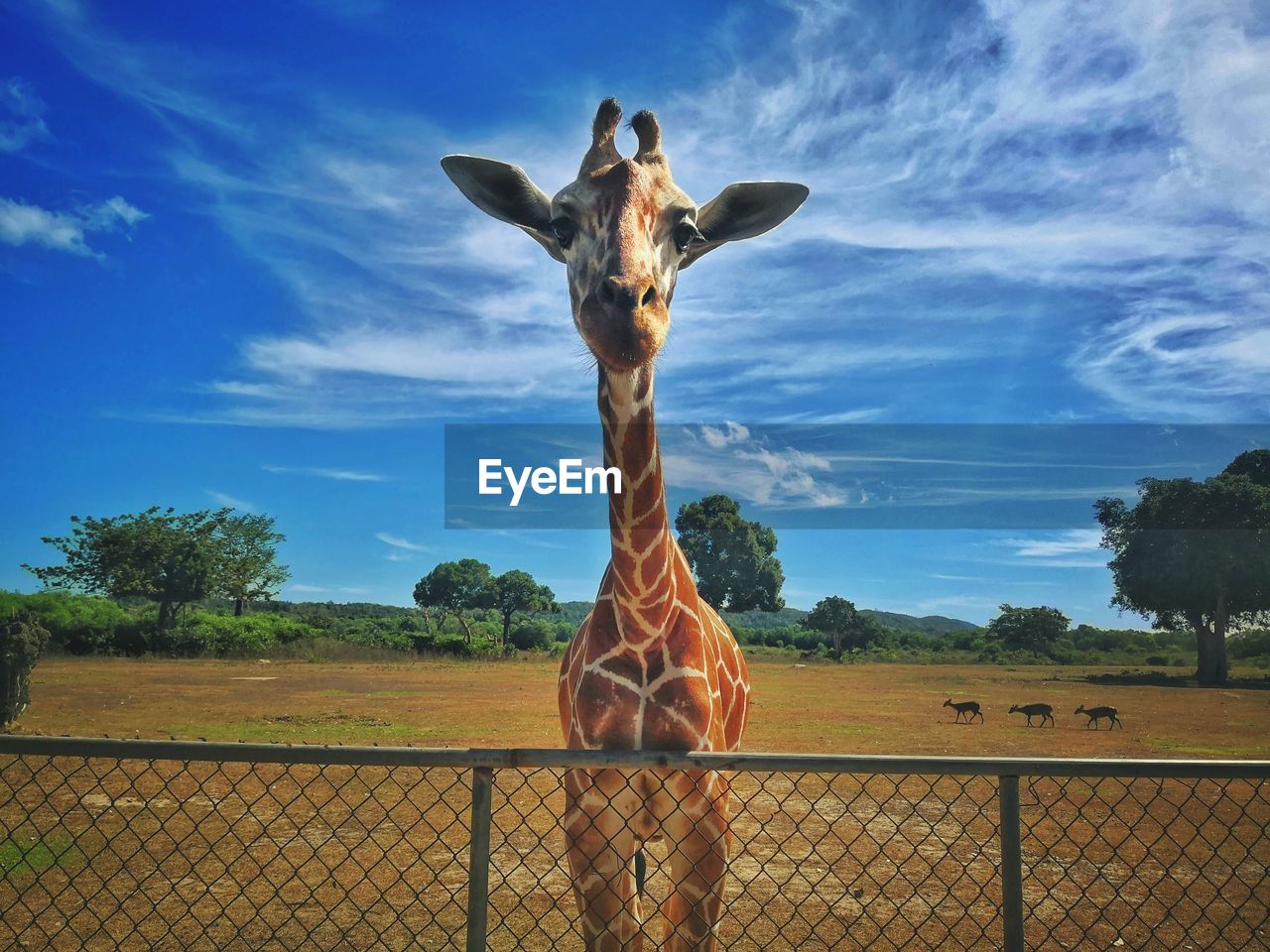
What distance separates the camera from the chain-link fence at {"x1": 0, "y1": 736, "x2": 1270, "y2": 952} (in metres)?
2.69

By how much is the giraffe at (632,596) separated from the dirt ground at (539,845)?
52 cm

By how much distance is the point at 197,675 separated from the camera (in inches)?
1156

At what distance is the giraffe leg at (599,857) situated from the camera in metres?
3.32

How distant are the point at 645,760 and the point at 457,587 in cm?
8101

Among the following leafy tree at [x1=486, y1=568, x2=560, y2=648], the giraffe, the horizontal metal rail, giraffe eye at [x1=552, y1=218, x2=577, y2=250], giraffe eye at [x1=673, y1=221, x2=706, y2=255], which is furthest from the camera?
leafy tree at [x1=486, y1=568, x2=560, y2=648]

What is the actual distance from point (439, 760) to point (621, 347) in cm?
158

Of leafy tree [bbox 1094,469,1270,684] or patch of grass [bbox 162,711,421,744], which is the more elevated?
leafy tree [bbox 1094,469,1270,684]

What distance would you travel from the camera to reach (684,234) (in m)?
3.72

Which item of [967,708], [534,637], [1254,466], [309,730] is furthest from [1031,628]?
[309,730]

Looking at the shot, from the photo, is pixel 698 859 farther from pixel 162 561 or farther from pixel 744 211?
pixel 162 561

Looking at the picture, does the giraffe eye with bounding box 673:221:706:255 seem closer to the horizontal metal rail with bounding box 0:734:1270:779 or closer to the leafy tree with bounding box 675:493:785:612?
the horizontal metal rail with bounding box 0:734:1270:779

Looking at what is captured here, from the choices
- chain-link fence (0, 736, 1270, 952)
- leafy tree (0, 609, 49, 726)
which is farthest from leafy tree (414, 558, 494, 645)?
chain-link fence (0, 736, 1270, 952)

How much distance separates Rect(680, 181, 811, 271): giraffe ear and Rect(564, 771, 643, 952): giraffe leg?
2.55 meters

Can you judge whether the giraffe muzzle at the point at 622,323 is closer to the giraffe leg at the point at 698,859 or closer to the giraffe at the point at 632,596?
the giraffe at the point at 632,596
